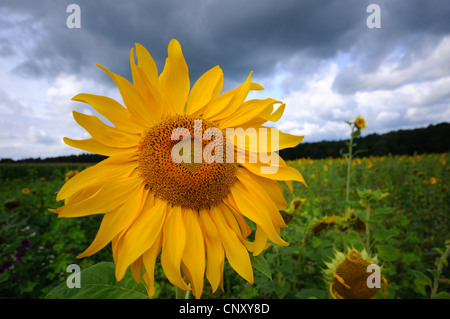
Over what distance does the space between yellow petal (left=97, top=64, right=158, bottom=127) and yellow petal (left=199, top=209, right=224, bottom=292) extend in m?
0.43

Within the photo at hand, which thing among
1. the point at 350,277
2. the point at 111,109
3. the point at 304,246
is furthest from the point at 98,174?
the point at 304,246

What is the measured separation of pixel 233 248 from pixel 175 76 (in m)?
0.72

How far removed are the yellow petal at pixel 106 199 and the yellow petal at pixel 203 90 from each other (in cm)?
36

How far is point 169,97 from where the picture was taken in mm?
1091

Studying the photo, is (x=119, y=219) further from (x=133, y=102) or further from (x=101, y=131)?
(x=133, y=102)

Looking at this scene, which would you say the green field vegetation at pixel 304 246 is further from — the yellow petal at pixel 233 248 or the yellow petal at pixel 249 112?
the yellow petal at pixel 249 112

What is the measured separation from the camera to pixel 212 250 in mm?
1047

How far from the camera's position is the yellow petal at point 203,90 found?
1.09 m

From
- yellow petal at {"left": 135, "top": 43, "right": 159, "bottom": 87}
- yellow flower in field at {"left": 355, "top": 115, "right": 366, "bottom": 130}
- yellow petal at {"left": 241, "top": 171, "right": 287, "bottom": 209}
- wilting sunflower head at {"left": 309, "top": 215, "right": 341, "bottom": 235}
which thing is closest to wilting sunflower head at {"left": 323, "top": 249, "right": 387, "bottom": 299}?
wilting sunflower head at {"left": 309, "top": 215, "right": 341, "bottom": 235}

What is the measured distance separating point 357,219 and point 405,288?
5.01 ft

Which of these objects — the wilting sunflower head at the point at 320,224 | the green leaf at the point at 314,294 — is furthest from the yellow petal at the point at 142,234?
the wilting sunflower head at the point at 320,224

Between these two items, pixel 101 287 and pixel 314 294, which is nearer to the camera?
pixel 101 287
